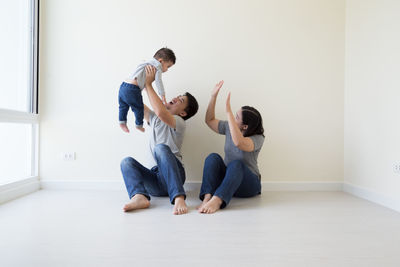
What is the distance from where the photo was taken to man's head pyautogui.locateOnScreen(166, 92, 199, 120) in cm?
259

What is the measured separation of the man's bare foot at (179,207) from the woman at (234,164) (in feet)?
0.43

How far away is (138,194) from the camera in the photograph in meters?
2.17

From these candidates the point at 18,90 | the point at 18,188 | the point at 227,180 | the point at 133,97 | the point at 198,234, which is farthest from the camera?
the point at 18,90

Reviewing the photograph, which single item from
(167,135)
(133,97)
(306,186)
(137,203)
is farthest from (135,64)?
(306,186)

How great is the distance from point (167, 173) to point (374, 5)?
2.42 metres

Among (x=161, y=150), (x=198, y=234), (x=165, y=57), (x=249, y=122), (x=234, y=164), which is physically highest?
(x=165, y=57)

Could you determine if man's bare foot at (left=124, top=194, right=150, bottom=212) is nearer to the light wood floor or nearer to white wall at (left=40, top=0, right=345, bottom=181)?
the light wood floor

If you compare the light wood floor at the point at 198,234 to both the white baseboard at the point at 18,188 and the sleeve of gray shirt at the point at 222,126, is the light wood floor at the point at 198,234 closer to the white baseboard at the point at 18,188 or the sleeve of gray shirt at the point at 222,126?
the white baseboard at the point at 18,188

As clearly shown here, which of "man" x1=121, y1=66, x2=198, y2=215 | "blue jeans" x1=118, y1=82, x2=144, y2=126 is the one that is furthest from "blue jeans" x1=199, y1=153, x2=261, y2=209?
"blue jeans" x1=118, y1=82, x2=144, y2=126

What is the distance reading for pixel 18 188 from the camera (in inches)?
100

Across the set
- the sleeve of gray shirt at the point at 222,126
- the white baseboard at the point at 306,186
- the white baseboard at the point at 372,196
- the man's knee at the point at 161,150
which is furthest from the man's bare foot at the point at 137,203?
the white baseboard at the point at 372,196

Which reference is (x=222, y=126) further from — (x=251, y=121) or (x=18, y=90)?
(x=18, y=90)

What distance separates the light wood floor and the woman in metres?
0.13

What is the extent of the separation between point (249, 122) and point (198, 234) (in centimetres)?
115
